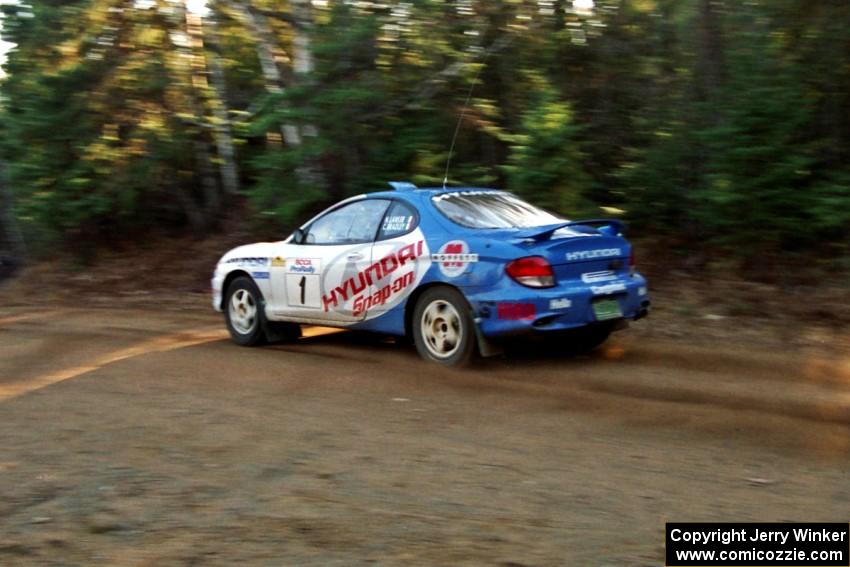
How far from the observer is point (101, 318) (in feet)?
44.2

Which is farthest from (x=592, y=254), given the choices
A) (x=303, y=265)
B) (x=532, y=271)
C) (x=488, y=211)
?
(x=303, y=265)

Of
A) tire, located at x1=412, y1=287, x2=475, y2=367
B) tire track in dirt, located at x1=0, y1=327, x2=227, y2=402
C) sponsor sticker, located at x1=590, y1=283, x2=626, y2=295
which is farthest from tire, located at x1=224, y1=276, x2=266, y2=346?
sponsor sticker, located at x1=590, y1=283, x2=626, y2=295

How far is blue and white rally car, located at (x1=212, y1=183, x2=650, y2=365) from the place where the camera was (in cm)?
779

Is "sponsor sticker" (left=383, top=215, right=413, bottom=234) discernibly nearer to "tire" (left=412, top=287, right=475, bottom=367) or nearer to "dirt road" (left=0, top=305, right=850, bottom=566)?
"tire" (left=412, top=287, right=475, bottom=367)

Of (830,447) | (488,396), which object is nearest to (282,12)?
(488,396)

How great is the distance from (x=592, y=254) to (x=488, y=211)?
3.50 feet

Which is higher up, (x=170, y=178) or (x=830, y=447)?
(x=170, y=178)

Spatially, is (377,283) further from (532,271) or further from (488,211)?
(532,271)

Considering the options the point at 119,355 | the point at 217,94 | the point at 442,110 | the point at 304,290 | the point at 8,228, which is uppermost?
the point at 217,94

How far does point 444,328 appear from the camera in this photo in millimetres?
8258

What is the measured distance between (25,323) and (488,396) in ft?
28.3

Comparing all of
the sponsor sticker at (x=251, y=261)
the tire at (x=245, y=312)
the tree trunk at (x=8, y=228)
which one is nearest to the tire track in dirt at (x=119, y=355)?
the tire at (x=245, y=312)

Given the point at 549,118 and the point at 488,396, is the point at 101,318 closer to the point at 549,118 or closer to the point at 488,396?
the point at 549,118

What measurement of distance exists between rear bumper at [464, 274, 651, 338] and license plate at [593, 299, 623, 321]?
0.04 metres
